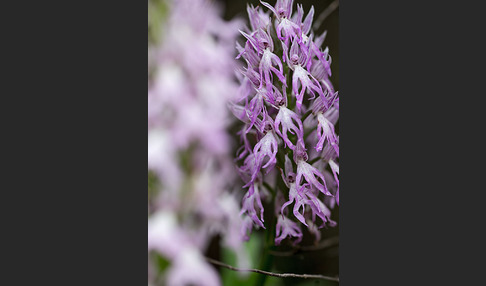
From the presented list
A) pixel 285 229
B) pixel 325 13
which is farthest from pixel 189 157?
pixel 325 13

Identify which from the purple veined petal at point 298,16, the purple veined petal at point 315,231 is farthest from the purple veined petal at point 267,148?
the purple veined petal at point 298,16

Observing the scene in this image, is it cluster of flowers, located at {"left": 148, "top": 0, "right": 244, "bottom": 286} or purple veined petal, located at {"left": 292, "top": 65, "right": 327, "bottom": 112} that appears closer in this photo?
purple veined petal, located at {"left": 292, "top": 65, "right": 327, "bottom": 112}

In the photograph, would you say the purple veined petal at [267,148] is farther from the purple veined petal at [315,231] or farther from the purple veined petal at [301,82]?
the purple veined petal at [315,231]

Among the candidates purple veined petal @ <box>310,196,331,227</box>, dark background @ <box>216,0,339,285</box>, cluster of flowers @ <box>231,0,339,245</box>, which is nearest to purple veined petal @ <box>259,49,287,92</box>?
cluster of flowers @ <box>231,0,339,245</box>

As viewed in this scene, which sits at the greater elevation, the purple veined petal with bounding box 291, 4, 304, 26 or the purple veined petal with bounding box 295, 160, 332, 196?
the purple veined petal with bounding box 291, 4, 304, 26

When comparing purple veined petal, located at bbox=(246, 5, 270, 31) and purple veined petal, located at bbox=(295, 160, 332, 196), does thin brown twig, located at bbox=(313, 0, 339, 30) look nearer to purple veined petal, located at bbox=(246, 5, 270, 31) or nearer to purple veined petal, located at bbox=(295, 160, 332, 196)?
purple veined petal, located at bbox=(246, 5, 270, 31)

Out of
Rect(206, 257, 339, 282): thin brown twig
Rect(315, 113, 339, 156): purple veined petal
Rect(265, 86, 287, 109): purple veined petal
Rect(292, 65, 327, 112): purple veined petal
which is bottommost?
Rect(206, 257, 339, 282): thin brown twig
